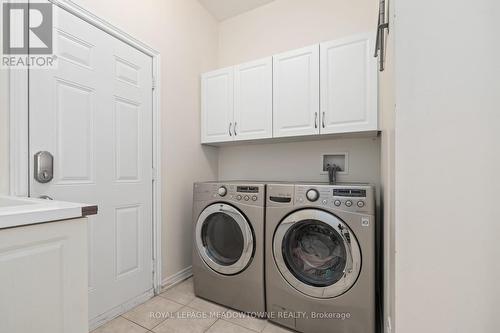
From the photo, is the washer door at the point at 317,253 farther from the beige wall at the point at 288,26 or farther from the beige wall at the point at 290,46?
the beige wall at the point at 288,26

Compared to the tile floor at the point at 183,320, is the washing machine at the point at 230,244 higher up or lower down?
higher up

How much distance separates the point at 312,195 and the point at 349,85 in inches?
35.9

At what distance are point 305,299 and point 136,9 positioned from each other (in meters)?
2.47

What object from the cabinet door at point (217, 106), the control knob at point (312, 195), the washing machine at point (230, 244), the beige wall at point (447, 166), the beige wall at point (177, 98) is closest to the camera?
the beige wall at point (447, 166)

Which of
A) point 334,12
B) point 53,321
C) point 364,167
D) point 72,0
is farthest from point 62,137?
point 334,12

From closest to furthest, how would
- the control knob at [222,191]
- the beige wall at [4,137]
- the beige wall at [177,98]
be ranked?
1. the beige wall at [4,137]
2. the control knob at [222,191]
3. the beige wall at [177,98]

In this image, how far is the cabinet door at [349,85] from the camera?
1.62 metres

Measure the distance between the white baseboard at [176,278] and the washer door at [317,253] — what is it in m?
1.10

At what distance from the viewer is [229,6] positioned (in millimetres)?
2451

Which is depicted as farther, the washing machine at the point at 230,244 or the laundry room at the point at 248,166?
the washing machine at the point at 230,244

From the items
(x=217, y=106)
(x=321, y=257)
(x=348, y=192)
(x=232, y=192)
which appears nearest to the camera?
(x=348, y=192)

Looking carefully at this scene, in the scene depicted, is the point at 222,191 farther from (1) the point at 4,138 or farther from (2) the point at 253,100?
(1) the point at 4,138

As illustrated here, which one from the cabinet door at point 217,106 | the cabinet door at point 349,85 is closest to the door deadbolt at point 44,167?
the cabinet door at point 217,106

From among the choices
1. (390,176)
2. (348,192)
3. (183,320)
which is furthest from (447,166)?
(183,320)
